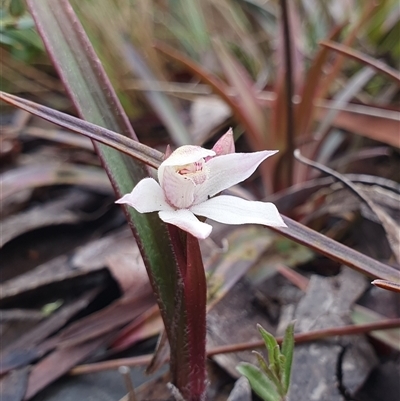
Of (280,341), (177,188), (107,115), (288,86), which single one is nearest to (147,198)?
(177,188)

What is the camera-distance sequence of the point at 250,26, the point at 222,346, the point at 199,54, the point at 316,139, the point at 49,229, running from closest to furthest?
the point at 222,346, the point at 49,229, the point at 316,139, the point at 199,54, the point at 250,26

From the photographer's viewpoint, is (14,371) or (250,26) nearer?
(14,371)

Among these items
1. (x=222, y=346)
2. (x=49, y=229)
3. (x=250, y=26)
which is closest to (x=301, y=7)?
(x=250, y=26)

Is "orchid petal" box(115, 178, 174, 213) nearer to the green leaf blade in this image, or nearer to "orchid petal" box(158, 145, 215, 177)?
"orchid petal" box(158, 145, 215, 177)

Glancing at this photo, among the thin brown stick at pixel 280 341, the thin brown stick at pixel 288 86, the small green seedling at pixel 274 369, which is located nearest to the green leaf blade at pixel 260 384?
the small green seedling at pixel 274 369

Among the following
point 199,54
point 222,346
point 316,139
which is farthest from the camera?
point 199,54

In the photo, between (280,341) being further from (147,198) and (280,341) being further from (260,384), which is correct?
(147,198)

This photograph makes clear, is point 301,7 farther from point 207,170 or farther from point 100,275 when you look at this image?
point 207,170
